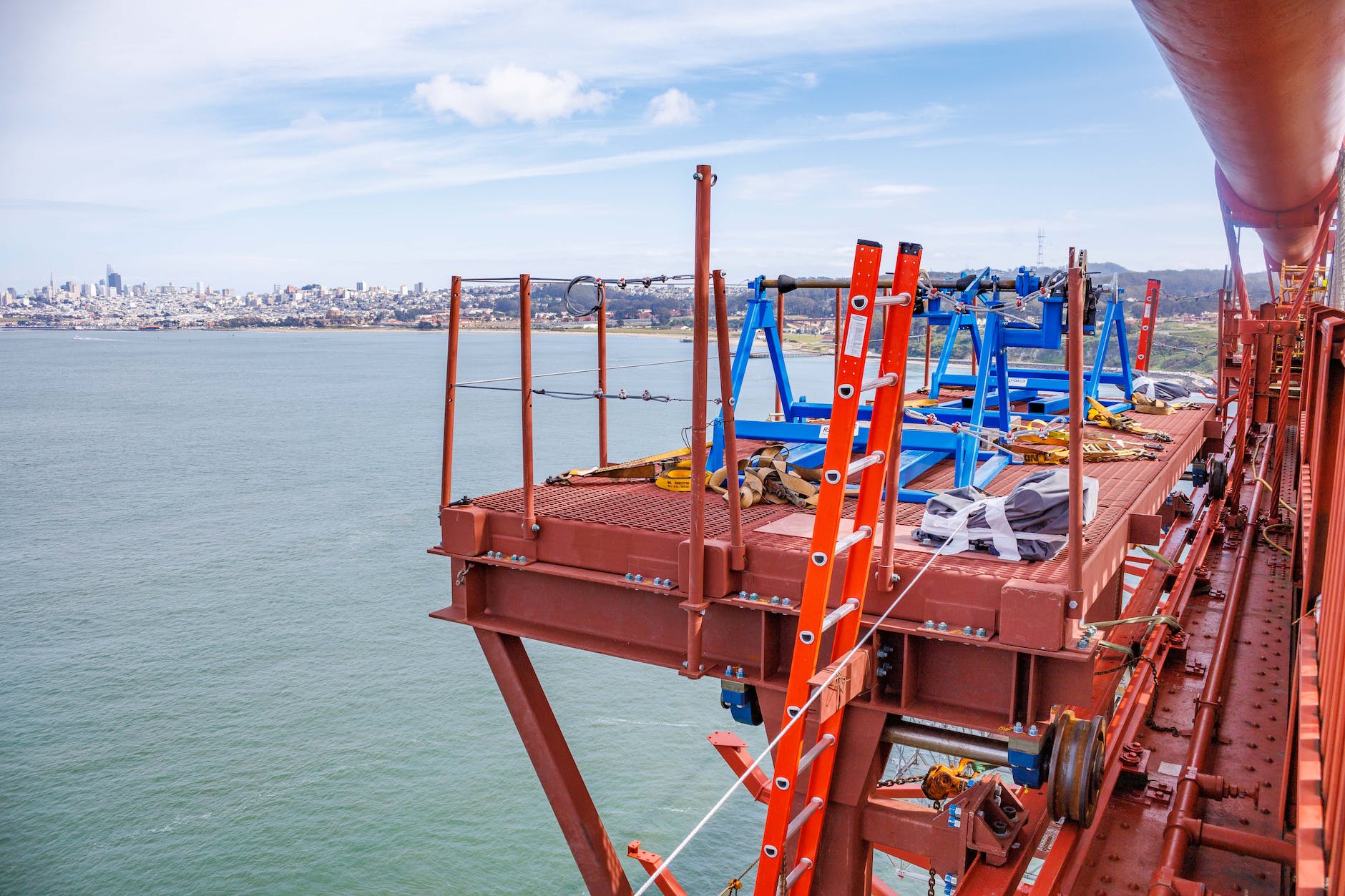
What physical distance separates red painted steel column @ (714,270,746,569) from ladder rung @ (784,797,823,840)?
1548 mm

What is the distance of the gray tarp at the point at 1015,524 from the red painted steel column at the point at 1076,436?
0.60 meters

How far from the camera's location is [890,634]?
5.98 metres

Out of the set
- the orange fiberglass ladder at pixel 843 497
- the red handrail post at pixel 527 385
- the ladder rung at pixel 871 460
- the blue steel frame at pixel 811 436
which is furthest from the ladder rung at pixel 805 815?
the blue steel frame at pixel 811 436

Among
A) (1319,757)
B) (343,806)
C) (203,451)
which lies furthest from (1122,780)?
(203,451)

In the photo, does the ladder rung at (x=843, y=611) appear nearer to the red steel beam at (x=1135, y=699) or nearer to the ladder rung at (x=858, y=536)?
the ladder rung at (x=858, y=536)

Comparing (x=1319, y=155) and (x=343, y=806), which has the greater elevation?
(x=1319, y=155)

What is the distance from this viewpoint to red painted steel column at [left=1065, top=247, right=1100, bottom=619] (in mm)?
4570

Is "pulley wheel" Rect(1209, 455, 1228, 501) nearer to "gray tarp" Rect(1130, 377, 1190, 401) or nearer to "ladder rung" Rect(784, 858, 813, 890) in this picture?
"gray tarp" Rect(1130, 377, 1190, 401)

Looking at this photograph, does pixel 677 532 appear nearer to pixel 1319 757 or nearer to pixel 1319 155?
pixel 1319 757

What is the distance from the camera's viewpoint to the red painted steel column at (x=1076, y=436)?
4570 mm

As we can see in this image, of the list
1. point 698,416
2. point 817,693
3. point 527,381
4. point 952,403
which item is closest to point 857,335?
point 817,693

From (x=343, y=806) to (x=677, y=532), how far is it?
16.8 metres

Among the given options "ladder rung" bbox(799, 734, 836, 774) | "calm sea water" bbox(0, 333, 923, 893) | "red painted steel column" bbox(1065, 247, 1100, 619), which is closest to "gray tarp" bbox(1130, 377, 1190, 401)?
"calm sea water" bbox(0, 333, 923, 893)

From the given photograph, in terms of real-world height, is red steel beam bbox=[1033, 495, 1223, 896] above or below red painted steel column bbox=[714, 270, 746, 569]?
below
